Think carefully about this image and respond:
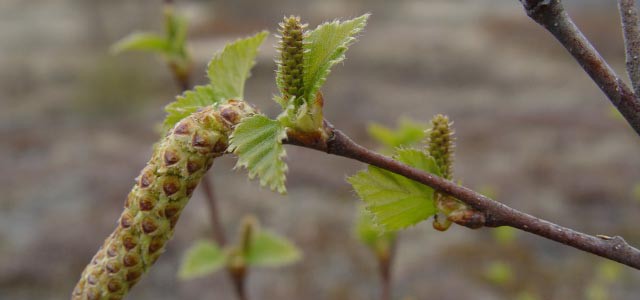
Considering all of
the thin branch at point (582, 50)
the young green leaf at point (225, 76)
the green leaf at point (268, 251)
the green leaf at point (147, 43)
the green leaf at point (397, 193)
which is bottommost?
the green leaf at point (268, 251)

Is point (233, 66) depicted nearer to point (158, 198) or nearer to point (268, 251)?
point (158, 198)

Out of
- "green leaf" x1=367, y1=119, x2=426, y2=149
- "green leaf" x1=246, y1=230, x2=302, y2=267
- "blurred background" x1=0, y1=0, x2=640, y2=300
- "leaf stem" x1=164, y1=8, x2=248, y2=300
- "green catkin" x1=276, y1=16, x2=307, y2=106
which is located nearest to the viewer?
"green catkin" x1=276, y1=16, x2=307, y2=106

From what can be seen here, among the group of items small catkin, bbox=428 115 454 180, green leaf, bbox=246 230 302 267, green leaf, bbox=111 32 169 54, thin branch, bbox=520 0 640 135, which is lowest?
green leaf, bbox=246 230 302 267

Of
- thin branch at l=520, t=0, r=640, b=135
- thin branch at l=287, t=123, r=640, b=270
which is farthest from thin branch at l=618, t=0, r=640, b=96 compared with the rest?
thin branch at l=287, t=123, r=640, b=270

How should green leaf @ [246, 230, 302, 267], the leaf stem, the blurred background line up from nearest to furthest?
1. the leaf stem
2. green leaf @ [246, 230, 302, 267]
3. the blurred background

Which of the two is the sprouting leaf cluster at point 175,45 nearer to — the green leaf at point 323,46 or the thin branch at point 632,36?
the green leaf at point 323,46

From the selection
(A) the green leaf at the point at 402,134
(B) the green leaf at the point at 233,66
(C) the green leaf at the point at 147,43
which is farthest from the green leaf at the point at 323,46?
(C) the green leaf at the point at 147,43

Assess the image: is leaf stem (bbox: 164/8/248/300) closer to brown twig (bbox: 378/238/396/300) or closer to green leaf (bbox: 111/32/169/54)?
green leaf (bbox: 111/32/169/54)
